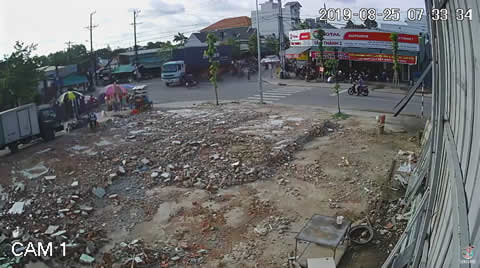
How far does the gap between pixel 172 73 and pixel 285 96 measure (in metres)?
14.9

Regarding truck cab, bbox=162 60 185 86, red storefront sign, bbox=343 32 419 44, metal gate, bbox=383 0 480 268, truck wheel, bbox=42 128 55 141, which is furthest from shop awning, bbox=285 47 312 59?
metal gate, bbox=383 0 480 268

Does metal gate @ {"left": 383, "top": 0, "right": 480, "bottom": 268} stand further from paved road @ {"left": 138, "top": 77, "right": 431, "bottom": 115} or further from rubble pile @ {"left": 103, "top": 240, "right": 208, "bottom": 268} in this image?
paved road @ {"left": 138, "top": 77, "right": 431, "bottom": 115}

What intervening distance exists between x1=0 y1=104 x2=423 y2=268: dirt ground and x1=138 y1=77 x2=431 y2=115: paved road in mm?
4605

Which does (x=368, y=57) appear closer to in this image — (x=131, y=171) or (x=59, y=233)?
(x=131, y=171)

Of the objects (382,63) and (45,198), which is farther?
(382,63)

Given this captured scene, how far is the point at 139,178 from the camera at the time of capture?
15.5m

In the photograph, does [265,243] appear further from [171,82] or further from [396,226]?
[171,82]

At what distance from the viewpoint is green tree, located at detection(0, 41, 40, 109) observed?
81.5ft

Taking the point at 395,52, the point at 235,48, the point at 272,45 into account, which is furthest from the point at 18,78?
the point at 272,45

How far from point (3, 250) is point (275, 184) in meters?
8.45

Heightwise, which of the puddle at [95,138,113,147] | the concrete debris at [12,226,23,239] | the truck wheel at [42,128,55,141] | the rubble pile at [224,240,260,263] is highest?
the truck wheel at [42,128,55,141]

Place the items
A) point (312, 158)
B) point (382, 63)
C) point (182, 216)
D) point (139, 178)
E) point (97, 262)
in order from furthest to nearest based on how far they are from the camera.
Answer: point (382, 63) → point (312, 158) → point (139, 178) → point (182, 216) → point (97, 262)

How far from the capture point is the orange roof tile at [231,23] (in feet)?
275

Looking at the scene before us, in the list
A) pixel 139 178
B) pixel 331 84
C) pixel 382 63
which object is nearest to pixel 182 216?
pixel 139 178
